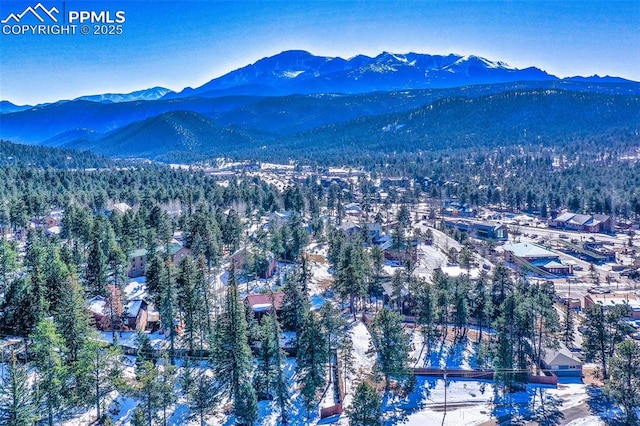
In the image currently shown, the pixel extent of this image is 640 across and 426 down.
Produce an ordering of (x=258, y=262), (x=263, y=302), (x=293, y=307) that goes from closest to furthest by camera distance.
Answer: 1. (x=293, y=307)
2. (x=263, y=302)
3. (x=258, y=262)

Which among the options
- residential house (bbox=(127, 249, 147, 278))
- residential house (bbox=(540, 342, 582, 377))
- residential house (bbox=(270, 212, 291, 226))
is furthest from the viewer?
residential house (bbox=(270, 212, 291, 226))

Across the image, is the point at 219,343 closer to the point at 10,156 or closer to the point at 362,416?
the point at 362,416

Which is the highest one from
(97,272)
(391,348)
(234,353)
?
(97,272)

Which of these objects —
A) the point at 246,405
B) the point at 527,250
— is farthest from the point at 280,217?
the point at 246,405

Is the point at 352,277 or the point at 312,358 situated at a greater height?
the point at 352,277

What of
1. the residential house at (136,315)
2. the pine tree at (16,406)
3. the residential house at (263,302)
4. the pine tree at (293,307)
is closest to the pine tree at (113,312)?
the residential house at (136,315)

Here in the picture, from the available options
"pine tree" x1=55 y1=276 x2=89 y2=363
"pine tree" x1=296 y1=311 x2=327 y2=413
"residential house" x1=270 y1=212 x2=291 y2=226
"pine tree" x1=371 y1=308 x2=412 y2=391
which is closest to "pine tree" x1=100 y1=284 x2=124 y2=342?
"pine tree" x1=55 y1=276 x2=89 y2=363

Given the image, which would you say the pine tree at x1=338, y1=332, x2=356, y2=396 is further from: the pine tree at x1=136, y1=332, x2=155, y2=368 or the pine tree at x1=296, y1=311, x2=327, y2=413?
the pine tree at x1=136, y1=332, x2=155, y2=368

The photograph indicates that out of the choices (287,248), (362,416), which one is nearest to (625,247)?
(287,248)

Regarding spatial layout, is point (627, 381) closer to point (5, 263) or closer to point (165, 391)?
point (165, 391)
